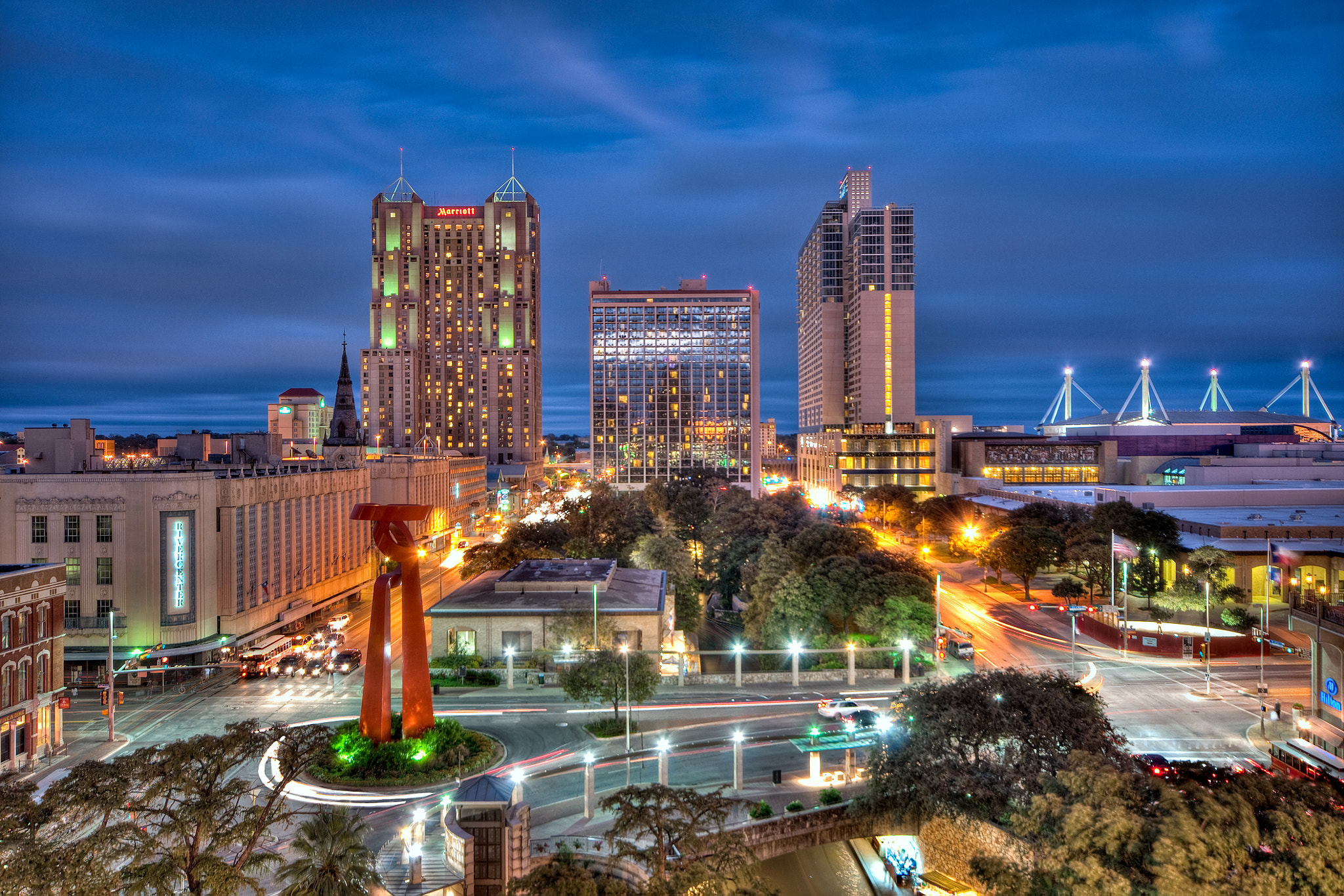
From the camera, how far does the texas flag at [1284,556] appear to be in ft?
199

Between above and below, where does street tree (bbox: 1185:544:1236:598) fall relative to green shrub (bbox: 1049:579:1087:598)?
above

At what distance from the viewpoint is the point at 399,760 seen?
32.7 meters

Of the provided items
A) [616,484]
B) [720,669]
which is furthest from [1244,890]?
[616,484]

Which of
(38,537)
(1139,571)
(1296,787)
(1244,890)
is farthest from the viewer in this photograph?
(1139,571)

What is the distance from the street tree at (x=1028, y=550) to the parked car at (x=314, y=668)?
5979 cm

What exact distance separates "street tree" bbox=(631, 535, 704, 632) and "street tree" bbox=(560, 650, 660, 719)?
85.2 ft

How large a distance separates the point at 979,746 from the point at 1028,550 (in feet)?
167

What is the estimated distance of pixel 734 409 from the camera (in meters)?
183

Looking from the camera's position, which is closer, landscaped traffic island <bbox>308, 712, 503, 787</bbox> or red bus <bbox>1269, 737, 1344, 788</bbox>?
red bus <bbox>1269, 737, 1344, 788</bbox>

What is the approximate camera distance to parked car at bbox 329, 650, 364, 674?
50.9 metres

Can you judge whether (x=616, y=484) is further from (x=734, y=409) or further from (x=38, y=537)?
(x=38, y=537)

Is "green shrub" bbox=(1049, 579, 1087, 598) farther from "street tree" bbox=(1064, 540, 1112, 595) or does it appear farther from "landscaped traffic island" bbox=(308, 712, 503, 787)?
"landscaped traffic island" bbox=(308, 712, 503, 787)

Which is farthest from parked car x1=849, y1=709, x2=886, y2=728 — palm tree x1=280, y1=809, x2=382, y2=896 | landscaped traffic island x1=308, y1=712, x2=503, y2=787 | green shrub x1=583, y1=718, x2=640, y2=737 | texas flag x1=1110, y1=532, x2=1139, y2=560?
texas flag x1=1110, y1=532, x2=1139, y2=560

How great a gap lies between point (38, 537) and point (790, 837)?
173ft
